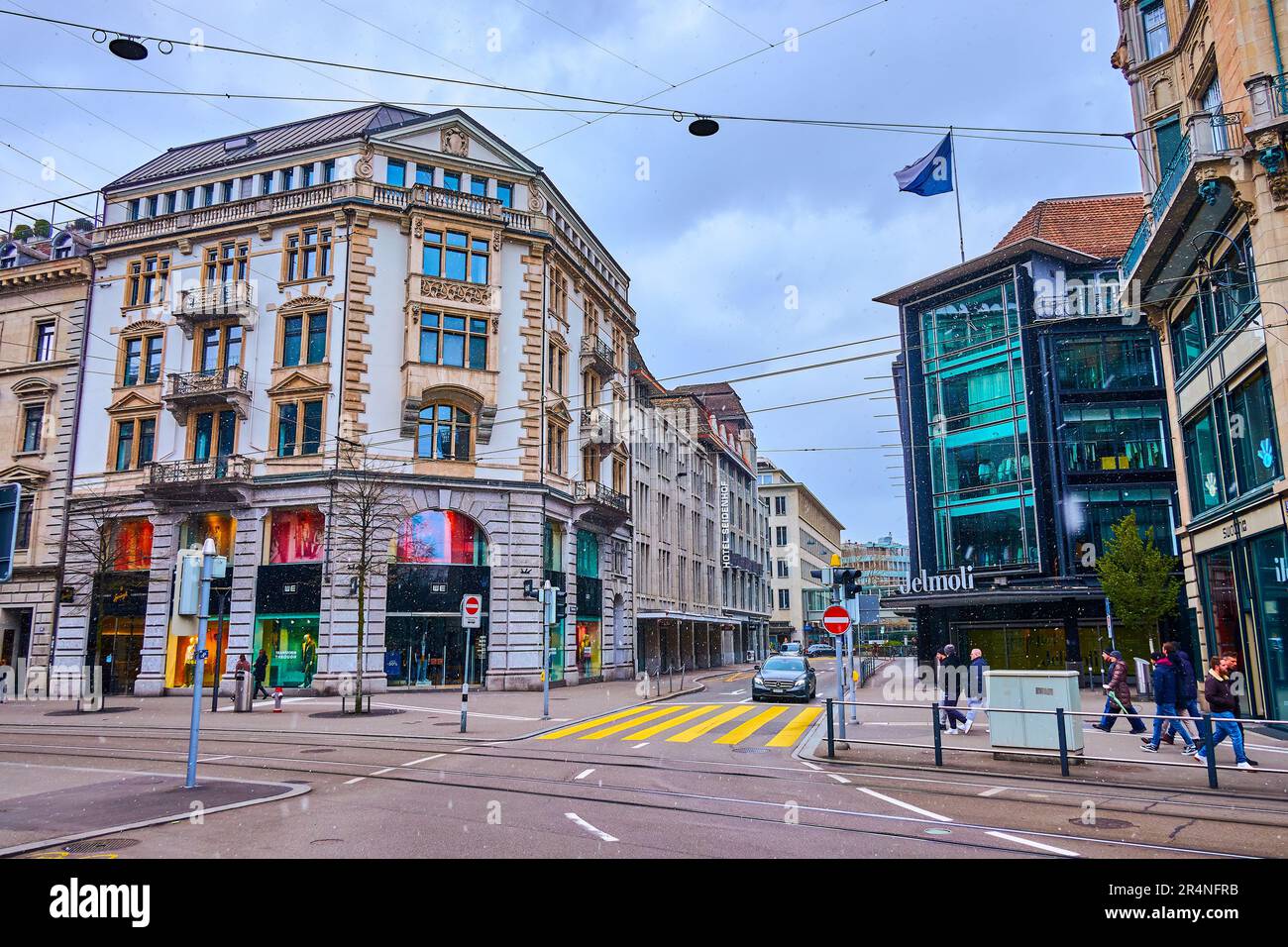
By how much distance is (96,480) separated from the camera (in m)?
34.1

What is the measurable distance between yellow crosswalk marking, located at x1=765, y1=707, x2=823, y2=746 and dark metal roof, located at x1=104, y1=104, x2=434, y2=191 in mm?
26003

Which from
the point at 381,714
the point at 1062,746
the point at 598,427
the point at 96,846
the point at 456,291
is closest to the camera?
the point at 96,846

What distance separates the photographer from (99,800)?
10320 millimetres

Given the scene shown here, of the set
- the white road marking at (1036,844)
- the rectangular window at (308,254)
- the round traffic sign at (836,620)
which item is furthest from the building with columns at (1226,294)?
the rectangular window at (308,254)

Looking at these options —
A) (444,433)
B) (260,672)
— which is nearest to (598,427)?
(444,433)

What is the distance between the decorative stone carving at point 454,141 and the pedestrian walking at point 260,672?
19.8m

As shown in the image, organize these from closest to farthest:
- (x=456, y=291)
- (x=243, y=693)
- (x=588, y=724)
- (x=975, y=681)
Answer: (x=588, y=724)
(x=975, y=681)
(x=243, y=693)
(x=456, y=291)

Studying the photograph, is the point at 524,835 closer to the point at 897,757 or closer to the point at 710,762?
the point at 710,762

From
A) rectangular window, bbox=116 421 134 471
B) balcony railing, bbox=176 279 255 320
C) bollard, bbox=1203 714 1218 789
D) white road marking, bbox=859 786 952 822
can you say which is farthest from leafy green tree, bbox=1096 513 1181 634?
rectangular window, bbox=116 421 134 471

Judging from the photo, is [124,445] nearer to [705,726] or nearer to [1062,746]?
[705,726]

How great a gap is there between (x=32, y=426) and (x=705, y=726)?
32.6 m

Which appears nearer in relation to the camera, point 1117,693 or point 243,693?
point 1117,693

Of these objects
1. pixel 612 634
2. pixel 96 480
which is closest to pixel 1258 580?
pixel 612 634
